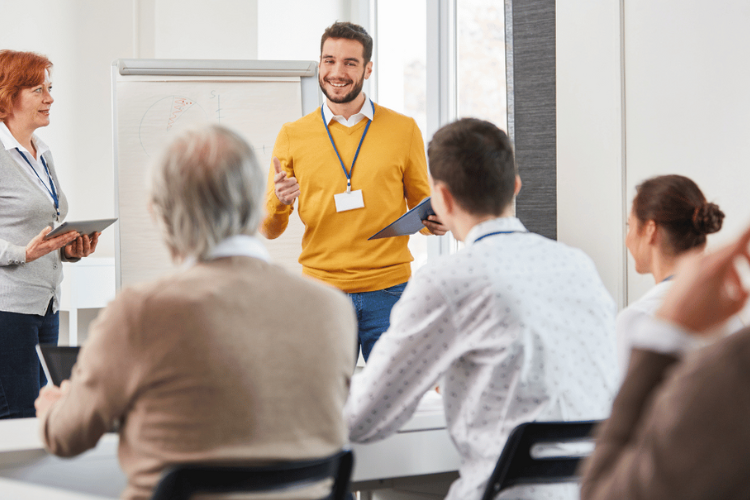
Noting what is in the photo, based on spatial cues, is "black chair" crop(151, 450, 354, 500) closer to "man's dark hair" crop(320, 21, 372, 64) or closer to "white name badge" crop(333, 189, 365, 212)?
"white name badge" crop(333, 189, 365, 212)

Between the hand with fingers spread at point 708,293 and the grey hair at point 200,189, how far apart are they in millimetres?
655

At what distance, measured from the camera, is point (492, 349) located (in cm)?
115

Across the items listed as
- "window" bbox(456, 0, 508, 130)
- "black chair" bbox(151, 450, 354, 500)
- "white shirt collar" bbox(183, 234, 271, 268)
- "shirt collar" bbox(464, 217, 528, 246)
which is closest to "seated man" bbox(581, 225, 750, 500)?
"black chair" bbox(151, 450, 354, 500)

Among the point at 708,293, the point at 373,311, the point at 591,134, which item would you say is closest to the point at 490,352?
the point at 708,293

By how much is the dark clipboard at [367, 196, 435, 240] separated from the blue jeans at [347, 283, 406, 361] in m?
0.33

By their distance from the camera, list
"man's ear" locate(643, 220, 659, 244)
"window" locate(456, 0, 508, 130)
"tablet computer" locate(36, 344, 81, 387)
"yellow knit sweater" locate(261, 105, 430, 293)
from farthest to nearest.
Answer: "window" locate(456, 0, 508, 130) < "yellow knit sweater" locate(261, 105, 430, 293) < "man's ear" locate(643, 220, 659, 244) < "tablet computer" locate(36, 344, 81, 387)

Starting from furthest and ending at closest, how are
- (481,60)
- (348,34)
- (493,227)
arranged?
(481,60) → (348,34) → (493,227)

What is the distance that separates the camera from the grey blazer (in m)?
2.35

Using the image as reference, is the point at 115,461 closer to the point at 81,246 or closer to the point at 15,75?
the point at 81,246

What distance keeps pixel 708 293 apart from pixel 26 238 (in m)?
2.47

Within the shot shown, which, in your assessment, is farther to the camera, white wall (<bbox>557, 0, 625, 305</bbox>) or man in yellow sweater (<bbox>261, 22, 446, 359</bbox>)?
white wall (<bbox>557, 0, 625, 305</bbox>)

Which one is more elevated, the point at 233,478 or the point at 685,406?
the point at 685,406

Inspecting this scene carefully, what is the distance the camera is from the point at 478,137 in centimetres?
132

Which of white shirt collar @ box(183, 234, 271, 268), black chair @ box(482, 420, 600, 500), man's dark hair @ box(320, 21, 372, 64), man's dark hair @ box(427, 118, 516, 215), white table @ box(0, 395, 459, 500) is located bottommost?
white table @ box(0, 395, 459, 500)
